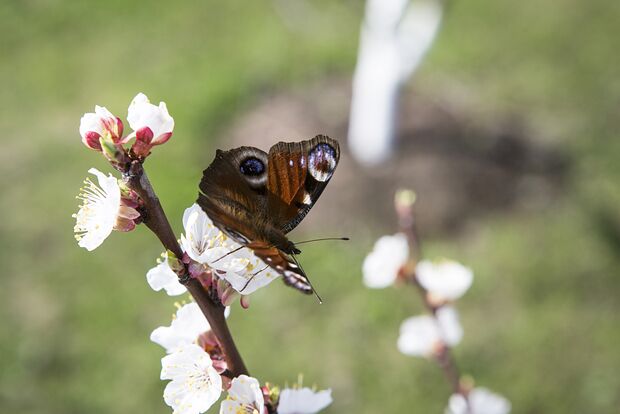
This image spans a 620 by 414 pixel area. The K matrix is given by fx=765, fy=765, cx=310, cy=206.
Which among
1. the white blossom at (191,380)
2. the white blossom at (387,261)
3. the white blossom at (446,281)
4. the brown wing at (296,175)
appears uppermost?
the white blossom at (387,261)

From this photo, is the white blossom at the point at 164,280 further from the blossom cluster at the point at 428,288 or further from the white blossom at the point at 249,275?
the blossom cluster at the point at 428,288

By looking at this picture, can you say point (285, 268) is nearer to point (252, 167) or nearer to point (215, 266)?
point (215, 266)

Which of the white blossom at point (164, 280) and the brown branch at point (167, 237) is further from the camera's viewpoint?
the white blossom at point (164, 280)

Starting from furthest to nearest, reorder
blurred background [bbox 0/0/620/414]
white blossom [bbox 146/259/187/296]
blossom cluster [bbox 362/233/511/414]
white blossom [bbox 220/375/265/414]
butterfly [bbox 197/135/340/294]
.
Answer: blurred background [bbox 0/0/620/414] < blossom cluster [bbox 362/233/511/414] < butterfly [bbox 197/135/340/294] < white blossom [bbox 146/259/187/296] < white blossom [bbox 220/375/265/414]

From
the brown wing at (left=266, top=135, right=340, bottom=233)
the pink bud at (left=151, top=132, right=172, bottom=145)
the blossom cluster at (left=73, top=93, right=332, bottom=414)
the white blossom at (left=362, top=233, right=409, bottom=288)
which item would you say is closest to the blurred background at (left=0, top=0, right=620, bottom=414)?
the white blossom at (left=362, top=233, right=409, bottom=288)

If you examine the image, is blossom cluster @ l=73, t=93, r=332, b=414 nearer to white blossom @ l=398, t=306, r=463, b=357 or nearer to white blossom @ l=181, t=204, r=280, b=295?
white blossom @ l=181, t=204, r=280, b=295

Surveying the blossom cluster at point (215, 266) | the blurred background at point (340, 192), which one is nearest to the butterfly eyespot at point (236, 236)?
the blossom cluster at point (215, 266)

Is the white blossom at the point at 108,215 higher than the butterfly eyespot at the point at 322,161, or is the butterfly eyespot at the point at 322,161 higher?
the butterfly eyespot at the point at 322,161
